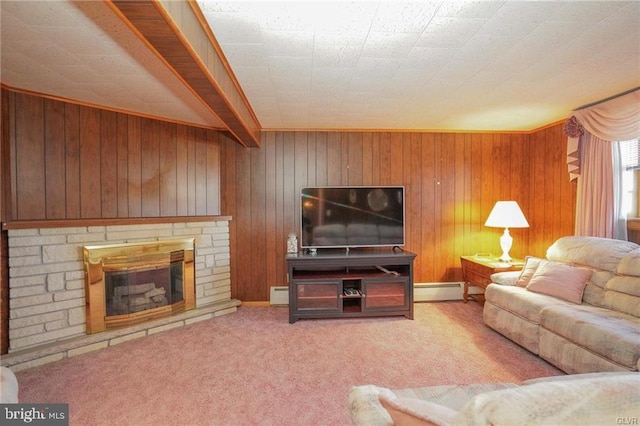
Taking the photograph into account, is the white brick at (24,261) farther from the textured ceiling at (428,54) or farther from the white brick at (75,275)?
the textured ceiling at (428,54)

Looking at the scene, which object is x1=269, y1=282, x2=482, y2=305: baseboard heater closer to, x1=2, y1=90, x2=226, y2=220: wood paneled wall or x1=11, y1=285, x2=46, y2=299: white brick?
x1=2, y1=90, x2=226, y2=220: wood paneled wall

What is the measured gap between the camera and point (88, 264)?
2715mm

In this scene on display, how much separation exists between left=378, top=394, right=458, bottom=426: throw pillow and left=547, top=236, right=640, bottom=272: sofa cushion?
8.68ft

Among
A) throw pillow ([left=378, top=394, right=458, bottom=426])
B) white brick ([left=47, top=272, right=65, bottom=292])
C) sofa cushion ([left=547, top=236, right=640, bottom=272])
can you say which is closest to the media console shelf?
sofa cushion ([left=547, top=236, right=640, bottom=272])

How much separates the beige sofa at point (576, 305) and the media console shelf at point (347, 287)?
879mm

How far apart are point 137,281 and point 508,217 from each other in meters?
4.18

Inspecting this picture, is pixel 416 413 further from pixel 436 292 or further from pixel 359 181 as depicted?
pixel 436 292

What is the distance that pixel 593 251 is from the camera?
8.56 ft

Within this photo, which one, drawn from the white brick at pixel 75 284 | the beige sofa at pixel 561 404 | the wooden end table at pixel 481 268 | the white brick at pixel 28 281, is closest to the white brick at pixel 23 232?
the white brick at pixel 28 281

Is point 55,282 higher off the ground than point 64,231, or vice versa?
point 64,231

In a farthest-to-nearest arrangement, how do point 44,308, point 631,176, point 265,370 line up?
point 631,176 < point 44,308 < point 265,370

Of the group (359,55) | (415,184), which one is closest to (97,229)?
(359,55)

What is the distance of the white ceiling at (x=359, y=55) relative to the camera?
1548mm

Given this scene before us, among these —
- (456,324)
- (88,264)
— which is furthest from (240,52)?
(456,324)
